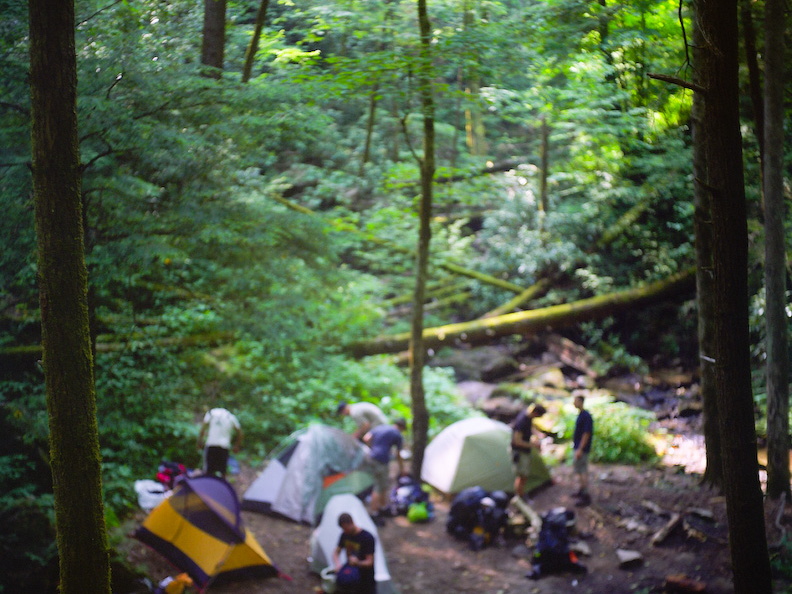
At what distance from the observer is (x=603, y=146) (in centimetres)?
1455

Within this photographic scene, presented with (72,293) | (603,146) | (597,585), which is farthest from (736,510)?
(603,146)

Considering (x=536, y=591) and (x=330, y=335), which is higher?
(x=330, y=335)

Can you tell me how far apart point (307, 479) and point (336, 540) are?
1.96 metres

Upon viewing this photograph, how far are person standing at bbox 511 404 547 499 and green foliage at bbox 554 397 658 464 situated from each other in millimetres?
2338

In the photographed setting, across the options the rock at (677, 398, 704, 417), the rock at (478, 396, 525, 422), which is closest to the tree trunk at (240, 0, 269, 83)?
the rock at (478, 396, 525, 422)

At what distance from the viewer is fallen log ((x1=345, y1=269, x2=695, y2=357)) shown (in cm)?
1432

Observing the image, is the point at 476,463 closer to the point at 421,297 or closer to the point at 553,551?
the point at 553,551

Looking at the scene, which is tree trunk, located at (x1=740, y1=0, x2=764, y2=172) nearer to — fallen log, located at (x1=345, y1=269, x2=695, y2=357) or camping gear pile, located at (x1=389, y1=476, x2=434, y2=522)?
fallen log, located at (x1=345, y1=269, x2=695, y2=357)

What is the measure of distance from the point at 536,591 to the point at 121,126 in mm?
7394

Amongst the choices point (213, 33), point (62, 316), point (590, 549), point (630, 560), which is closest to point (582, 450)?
point (590, 549)

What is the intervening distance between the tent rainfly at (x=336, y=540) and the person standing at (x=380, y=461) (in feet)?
3.45

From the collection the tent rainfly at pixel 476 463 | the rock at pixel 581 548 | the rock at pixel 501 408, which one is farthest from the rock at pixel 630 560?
the rock at pixel 501 408

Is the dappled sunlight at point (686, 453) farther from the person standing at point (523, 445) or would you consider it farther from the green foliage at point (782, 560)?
the green foliage at point (782, 560)

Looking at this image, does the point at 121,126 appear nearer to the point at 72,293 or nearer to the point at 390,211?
the point at 72,293
